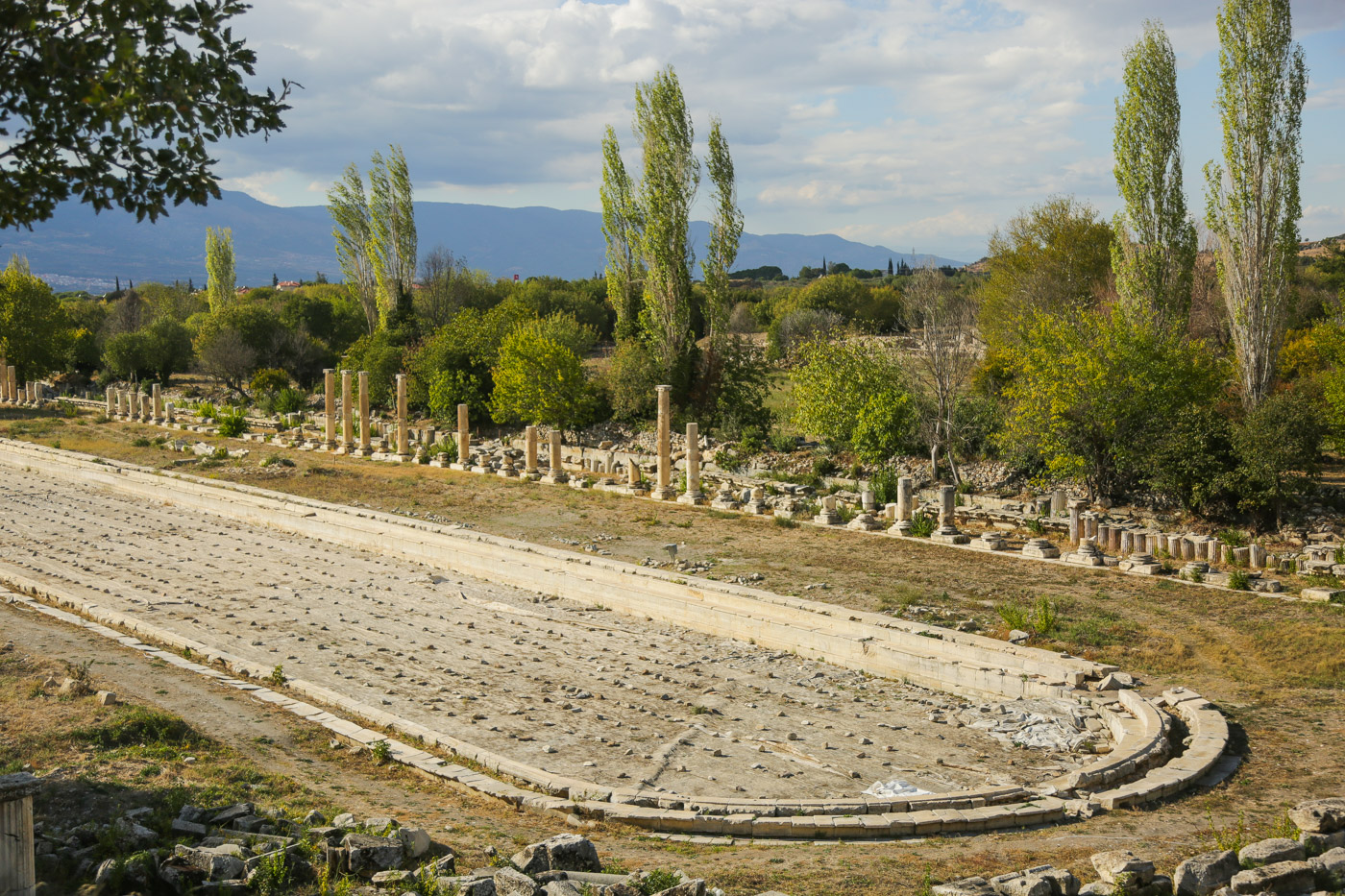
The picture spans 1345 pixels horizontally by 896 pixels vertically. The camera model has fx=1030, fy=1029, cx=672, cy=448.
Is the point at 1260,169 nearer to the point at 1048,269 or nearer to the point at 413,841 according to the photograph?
the point at 1048,269

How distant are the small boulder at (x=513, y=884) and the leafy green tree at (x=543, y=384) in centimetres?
2644

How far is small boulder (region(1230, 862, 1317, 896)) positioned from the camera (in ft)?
20.7

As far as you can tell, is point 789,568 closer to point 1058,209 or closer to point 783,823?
point 783,823

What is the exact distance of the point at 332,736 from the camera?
10.2m

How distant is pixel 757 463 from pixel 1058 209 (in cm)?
2049

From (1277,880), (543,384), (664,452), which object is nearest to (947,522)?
(664,452)

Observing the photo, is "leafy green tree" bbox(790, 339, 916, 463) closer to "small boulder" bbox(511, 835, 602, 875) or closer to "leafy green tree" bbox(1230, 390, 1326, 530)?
"leafy green tree" bbox(1230, 390, 1326, 530)

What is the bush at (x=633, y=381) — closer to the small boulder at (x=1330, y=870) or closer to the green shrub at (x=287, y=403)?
the green shrub at (x=287, y=403)

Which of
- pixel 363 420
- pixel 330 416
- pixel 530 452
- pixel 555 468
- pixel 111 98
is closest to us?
pixel 111 98

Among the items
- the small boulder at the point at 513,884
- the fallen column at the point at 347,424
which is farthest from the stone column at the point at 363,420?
the small boulder at the point at 513,884

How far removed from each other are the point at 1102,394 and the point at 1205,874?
17.0 m

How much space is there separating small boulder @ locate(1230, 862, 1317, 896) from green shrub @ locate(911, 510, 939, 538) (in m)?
12.8

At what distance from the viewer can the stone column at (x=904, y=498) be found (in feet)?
64.5

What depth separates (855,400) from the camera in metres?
26.6
